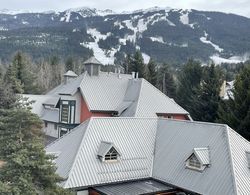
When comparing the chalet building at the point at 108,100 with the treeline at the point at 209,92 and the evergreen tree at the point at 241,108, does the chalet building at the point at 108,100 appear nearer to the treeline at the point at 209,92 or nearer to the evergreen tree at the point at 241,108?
the treeline at the point at 209,92

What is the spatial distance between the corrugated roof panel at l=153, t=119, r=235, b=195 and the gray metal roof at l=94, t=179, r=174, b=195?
1.76 ft

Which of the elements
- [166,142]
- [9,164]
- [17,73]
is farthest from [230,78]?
[9,164]

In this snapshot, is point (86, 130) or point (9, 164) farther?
point (86, 130)

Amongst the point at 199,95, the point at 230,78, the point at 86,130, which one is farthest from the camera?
the point at 230,78

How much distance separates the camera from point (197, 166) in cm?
1909

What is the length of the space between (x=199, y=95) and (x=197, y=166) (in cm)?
2595

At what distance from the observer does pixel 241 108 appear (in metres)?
30.6

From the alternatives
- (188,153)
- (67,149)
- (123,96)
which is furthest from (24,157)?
(123,96)

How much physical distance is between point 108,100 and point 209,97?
44.5 feet

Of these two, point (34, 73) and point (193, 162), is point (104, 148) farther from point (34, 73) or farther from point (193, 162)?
point (34, 73)

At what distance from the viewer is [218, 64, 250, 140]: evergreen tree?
2972 cm

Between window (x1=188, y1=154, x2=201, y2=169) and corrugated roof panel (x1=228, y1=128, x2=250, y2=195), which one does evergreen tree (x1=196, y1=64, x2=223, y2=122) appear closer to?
corrugated roof panel (x1=228, y1=128, x2=250, y2=195)

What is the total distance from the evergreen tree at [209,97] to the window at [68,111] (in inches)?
614

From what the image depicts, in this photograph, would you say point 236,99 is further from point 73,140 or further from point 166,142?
point 73,140
